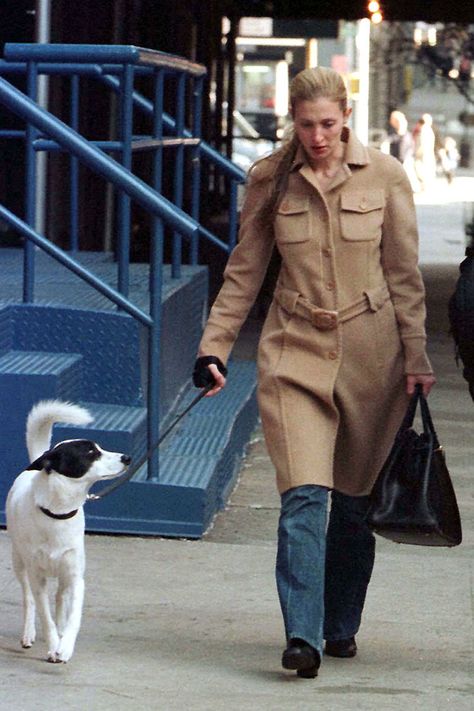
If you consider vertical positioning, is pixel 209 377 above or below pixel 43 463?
above

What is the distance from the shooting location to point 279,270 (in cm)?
511

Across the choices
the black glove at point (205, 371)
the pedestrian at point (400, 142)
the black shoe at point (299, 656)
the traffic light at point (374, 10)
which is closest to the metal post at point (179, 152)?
the black glove at point (205, 371)

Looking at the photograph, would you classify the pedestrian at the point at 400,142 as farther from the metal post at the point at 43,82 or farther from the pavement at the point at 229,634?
the pavement at the point at 229,634

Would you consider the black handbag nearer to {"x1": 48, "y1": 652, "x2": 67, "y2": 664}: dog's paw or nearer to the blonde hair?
the blonde hair

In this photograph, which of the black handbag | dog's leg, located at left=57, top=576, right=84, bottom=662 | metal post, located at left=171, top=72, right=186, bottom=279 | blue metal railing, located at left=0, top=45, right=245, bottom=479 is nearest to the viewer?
the black handbag

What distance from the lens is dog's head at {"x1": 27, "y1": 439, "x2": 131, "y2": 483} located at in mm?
5012

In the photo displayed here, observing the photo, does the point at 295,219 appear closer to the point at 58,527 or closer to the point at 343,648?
the point at 58,527

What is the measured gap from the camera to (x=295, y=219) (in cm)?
496

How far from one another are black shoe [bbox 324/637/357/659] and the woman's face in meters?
1.41

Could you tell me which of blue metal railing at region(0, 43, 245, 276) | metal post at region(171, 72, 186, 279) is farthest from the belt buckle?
metal post at region(171, 72, 186, 279)

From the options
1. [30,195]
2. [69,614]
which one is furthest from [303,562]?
[30,195]

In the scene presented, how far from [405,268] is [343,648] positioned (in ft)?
3.71

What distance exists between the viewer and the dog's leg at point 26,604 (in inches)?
202

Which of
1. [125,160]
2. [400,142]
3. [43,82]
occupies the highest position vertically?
[43,82]
